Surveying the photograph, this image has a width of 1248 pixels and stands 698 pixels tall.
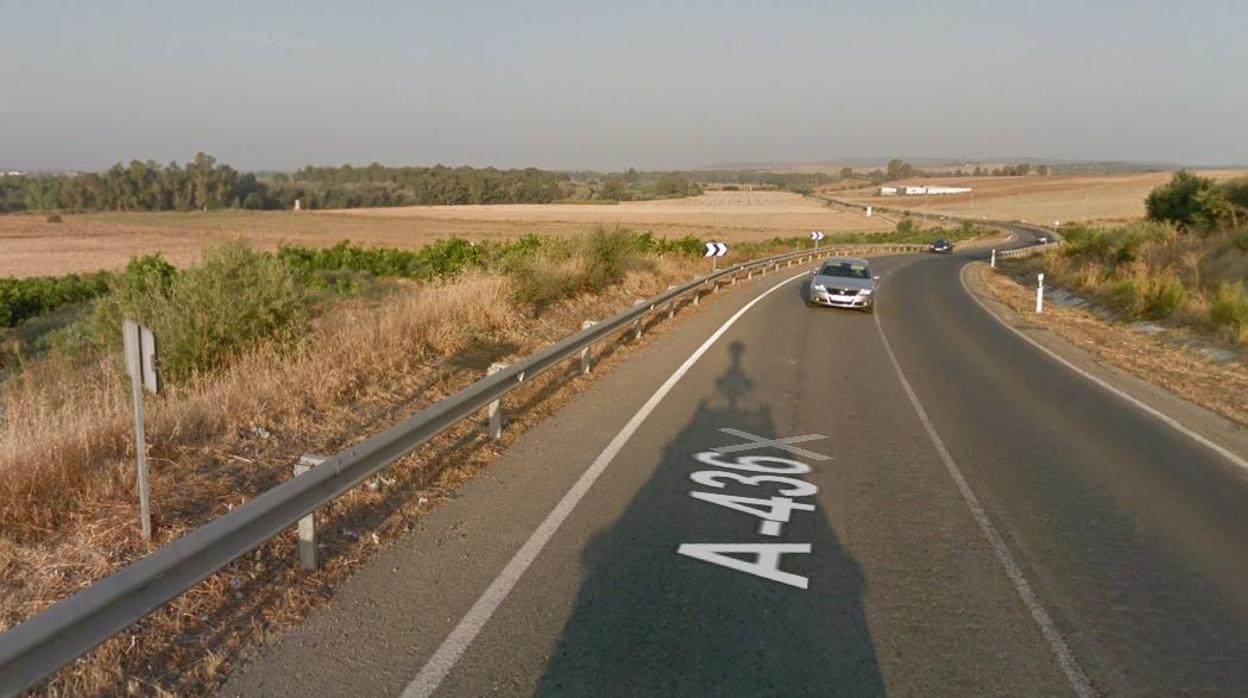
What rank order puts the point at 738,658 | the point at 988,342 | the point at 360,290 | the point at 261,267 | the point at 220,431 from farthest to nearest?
the point at 360,290 < the point at 988,342 < the point at 261,267 < the point at 220,431 < the point at 738,658

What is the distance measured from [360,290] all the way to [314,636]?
22.0 m

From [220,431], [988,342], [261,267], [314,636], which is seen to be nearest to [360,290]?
[261,267]

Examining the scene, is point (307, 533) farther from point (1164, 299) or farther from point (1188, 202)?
point (1188, 202)

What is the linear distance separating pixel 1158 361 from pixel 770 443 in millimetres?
9485

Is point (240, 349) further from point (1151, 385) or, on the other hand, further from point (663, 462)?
point (1151, 385)

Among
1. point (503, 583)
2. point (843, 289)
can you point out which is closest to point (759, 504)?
point (503, 583)

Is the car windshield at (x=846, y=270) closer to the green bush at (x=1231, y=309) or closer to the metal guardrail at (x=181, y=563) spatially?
the green bush at (x=1231, y=309)

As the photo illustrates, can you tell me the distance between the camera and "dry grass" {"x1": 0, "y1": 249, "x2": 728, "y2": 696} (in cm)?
395

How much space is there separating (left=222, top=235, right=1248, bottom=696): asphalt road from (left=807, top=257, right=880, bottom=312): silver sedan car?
1099cm

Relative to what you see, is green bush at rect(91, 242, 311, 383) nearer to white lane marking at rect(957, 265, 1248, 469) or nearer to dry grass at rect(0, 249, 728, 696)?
dry grass at rect(0, 249, 728, 696)

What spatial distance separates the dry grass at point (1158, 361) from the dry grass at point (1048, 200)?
3092 inches

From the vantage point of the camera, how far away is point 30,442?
5438mm

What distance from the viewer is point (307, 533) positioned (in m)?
4.69

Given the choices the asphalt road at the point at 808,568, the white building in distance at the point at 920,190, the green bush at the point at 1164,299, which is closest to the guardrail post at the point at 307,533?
the asphalt road at the point at 808,568
